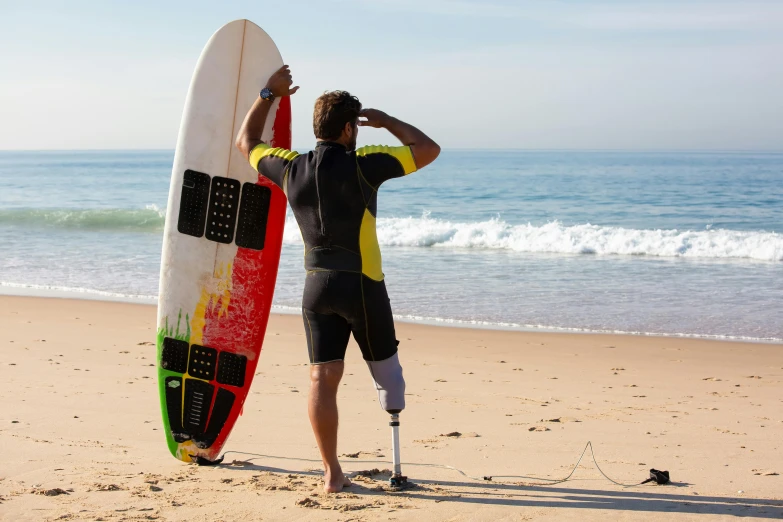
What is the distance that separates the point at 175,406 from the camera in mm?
4109

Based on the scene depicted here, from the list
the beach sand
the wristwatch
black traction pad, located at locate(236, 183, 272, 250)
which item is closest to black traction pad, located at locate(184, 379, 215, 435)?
the beach sand

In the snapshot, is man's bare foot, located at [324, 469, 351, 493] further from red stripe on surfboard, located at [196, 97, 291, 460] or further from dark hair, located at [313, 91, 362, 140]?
dark hair, located at [313, 91, 362, 140]

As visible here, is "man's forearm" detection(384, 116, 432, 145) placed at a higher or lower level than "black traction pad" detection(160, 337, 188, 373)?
higher

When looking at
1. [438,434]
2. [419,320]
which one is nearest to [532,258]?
[419,320]

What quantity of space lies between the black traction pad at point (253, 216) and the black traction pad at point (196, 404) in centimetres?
74

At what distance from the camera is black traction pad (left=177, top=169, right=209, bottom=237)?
4246mm

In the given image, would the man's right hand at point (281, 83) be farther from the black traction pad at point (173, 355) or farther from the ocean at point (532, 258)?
the ocean at point (532, 258)

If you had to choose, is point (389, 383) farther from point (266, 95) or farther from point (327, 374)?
point (266, 95)

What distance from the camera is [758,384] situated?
228 inches

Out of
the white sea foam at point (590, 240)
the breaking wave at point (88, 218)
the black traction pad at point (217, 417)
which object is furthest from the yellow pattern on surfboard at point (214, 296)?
the breaking wave at point (88, 218)

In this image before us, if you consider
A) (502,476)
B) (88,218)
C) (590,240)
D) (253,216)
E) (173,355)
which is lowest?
(502,476)

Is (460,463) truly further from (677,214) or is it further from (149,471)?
(677,214)

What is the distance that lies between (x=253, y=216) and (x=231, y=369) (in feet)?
2.58

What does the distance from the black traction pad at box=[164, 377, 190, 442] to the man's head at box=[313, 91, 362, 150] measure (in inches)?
65.6
